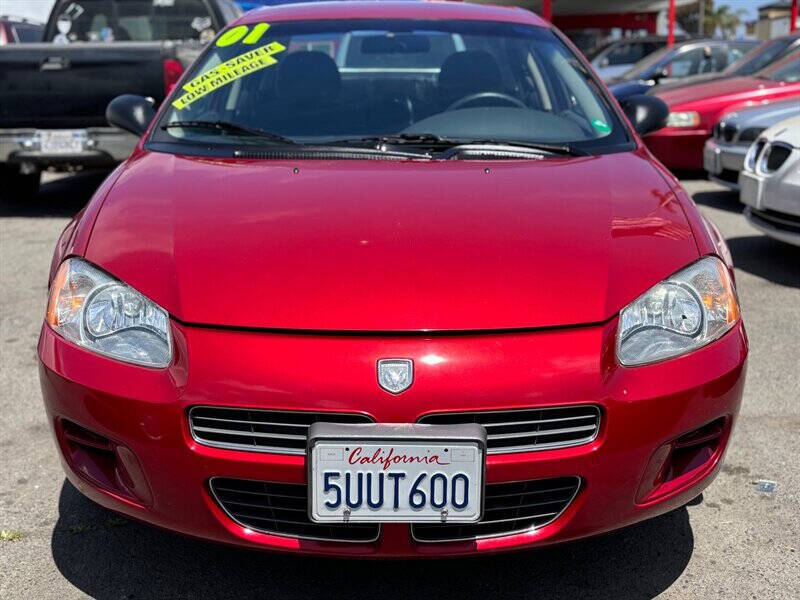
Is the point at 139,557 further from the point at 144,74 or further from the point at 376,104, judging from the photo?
the point at 144,74

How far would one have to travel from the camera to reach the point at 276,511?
2.13 m

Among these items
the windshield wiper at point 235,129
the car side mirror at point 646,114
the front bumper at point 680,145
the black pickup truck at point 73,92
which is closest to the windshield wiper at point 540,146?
the windshield wiper at point 235,129

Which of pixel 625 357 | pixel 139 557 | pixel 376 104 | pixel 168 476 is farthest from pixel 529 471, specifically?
pixel 376 104

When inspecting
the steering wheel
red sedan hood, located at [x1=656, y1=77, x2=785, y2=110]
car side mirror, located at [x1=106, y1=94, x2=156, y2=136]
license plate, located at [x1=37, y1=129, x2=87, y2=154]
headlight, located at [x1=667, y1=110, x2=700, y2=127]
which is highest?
the steering wheel

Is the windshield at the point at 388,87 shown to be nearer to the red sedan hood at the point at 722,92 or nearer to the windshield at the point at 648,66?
the red sedan hood at the point at 722,92

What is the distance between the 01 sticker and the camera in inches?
138

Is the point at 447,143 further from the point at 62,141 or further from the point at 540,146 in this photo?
the point at 62,141

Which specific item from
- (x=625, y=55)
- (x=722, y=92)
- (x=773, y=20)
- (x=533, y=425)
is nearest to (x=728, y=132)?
(x=722, y=92)

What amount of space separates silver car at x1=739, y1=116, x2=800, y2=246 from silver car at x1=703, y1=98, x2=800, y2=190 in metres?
1.51

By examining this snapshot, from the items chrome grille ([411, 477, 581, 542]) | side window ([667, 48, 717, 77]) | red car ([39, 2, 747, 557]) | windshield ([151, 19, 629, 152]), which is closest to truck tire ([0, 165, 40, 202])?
windshield ([151, 19, 629, 152])

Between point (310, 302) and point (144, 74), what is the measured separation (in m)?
5.48

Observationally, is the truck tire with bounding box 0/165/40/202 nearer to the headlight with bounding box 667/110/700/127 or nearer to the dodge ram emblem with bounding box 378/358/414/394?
the headlight with bounding box 667/110/700/127

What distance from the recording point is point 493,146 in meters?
3.04

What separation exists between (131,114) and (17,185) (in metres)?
4.89
